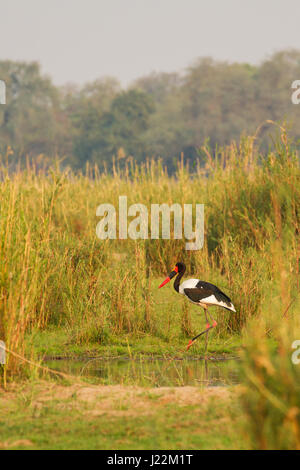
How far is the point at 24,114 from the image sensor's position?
49.4 metres

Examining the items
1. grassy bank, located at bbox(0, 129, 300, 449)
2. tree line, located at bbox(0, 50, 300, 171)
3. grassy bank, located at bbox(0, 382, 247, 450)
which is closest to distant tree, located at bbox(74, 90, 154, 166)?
tree line, located at bbox(0, 50, 300, 171)

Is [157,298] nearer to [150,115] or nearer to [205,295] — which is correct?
[205,295]

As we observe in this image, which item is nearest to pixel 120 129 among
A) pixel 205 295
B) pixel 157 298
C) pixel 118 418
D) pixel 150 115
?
pixel 150 115

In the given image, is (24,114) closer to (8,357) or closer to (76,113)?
(76,113)

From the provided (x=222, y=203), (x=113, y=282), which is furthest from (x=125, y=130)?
(x=113, y=282)

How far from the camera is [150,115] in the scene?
48.0m

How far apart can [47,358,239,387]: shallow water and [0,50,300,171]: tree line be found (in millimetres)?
35622

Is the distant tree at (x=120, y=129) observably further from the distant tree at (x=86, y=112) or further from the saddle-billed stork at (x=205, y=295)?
the saddle-billed stork at (x=205, y=295)

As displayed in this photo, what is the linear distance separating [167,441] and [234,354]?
9.42ft

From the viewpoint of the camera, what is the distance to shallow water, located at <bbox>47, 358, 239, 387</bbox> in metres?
5.84

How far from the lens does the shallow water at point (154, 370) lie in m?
5.84

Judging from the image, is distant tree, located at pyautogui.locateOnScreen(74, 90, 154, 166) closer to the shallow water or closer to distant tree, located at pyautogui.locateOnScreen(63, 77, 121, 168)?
distant tree, located at pyautogui.locateOnScreen(63, 77, 121, 168)

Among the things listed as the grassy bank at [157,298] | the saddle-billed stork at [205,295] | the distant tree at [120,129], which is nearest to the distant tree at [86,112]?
the distant tree at [120,129]

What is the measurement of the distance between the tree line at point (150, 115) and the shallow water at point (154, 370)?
35.6m
